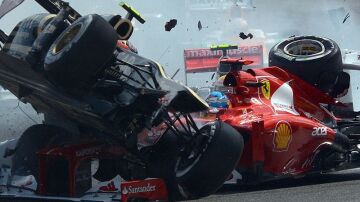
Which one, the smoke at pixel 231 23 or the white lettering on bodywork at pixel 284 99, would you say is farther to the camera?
the smoke at pixel 231 23

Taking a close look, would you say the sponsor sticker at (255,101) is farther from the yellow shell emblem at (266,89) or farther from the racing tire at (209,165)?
the racing tire at (209,165)

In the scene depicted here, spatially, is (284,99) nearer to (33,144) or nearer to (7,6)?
(33,144)

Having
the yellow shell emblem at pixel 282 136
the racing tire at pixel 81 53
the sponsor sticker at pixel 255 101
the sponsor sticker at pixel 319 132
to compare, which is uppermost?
the racing tire at pixel 81 53

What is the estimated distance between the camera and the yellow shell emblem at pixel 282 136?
7.44 metres

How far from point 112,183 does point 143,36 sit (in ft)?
62.1

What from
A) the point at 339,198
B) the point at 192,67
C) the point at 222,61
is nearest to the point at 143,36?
the point at 192,67

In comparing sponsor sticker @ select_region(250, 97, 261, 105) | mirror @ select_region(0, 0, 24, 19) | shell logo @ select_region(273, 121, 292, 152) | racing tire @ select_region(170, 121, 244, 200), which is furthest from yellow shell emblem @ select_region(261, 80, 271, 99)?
mirror @ select_region(0, 0, 24, 19)

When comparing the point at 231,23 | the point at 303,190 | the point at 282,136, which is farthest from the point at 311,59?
the point at 231,23

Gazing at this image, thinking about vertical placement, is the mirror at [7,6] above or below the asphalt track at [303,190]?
above

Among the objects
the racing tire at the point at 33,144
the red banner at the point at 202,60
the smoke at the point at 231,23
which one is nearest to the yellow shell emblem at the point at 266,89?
the racing tire at the point at 33,144

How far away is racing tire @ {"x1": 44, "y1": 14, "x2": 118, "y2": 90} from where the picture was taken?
5.15m

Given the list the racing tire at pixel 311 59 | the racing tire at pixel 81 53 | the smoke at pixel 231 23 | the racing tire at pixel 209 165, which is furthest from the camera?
the smoke at pixel 231 23

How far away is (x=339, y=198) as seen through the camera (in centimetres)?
662

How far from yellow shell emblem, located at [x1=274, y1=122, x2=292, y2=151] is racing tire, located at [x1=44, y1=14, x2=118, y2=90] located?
2679 mm
